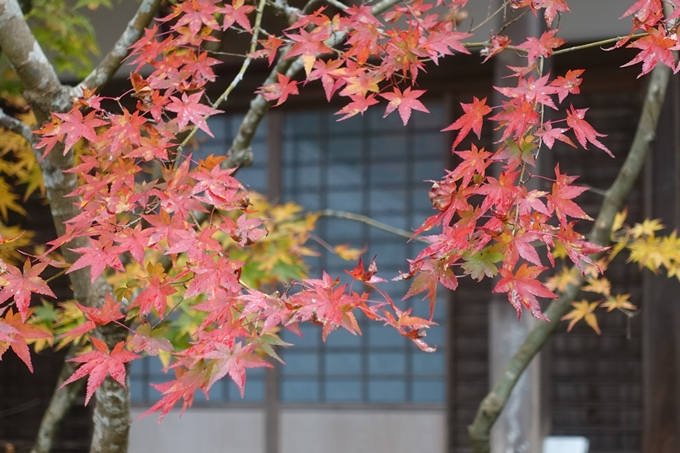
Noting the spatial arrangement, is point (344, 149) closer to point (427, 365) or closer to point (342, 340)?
point (342, 340)

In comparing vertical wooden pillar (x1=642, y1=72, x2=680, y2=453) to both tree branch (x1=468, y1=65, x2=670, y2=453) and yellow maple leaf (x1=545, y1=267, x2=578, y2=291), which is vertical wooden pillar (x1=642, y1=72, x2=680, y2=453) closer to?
yellow maple leaf (x1=545, y1=267, x2=578, y2=291)

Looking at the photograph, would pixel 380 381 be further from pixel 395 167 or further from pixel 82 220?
pixel 82 220

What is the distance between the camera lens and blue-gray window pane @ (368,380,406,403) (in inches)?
249

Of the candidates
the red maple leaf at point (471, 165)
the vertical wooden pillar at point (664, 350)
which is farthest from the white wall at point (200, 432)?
the red maple leaf at point (471, 165)

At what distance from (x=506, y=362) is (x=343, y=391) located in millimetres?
3607

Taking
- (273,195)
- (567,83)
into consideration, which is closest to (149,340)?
(567,83)

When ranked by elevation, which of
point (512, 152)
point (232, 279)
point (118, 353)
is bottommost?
point (118, 353)

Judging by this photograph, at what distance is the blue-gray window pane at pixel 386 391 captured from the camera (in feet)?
20.8

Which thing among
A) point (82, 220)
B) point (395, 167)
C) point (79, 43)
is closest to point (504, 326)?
point (82, 220)

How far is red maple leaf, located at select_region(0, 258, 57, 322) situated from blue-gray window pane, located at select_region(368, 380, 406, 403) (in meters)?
4.84

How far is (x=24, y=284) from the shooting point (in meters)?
1.82

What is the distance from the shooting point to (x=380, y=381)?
252 inches

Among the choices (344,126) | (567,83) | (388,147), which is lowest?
(567,83)

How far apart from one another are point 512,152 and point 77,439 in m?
5.55
